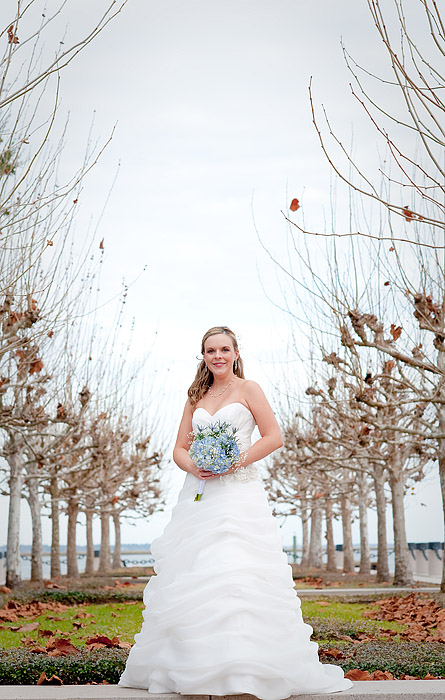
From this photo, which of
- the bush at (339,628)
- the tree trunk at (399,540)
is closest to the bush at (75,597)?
the bush at (339,628)

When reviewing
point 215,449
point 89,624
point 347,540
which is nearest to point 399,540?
point 89,624

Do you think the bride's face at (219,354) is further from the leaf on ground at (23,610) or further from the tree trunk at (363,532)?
the tree trunk at (363,532)

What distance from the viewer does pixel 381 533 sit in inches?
878

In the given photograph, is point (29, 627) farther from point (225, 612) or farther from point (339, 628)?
point (225, 612)

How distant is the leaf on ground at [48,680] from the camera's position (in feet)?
17.4

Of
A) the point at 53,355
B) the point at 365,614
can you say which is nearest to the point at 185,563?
the point at 365,614

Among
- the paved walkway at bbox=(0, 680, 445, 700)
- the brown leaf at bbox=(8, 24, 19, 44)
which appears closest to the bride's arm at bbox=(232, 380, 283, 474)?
the paved walkway at bbox=(0, 680, 445, 700)

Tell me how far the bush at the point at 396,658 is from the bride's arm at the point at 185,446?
2.04 metres

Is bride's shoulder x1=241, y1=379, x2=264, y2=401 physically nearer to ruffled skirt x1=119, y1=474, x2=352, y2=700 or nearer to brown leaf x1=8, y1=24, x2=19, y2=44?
ruffled skirt x1=119, y1=474, x2=352, y2=700

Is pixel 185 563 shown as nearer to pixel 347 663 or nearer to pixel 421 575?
pixel 347 663

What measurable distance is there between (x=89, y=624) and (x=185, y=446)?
5806 millimetres

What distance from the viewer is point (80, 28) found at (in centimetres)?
689

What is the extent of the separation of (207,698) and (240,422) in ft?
5.61

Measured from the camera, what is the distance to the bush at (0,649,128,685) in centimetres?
550
